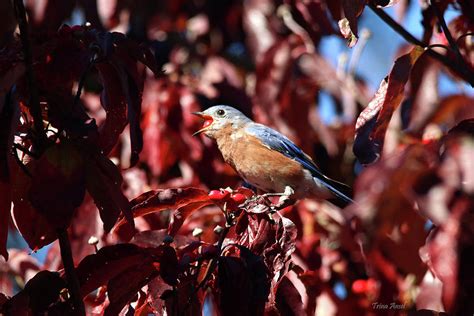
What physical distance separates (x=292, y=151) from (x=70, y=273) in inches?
91.6

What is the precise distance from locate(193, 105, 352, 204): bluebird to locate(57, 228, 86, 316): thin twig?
201cm

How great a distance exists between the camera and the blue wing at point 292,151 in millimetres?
4148

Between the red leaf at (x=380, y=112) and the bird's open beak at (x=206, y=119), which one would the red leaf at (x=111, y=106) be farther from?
the bird's open beak at (x=206, y=119)

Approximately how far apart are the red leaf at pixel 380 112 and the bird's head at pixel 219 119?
2.15 metres

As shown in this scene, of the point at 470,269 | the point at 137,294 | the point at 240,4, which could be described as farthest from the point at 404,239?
the point at 240,4

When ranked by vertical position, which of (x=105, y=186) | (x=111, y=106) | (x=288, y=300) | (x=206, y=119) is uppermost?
(x=111, y=106)

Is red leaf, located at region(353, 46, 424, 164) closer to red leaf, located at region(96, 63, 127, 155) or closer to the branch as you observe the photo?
the branch

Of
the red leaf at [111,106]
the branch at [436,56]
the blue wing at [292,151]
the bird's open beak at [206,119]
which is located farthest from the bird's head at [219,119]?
the red leaf at [111,106]

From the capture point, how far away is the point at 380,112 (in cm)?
217

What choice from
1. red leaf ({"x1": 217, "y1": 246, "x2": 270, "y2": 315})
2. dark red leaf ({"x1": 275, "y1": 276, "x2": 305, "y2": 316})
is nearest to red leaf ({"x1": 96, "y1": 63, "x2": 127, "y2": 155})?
red leaf ({"x1": 217, "y1": 246, "x2": 270, "y2": 315})

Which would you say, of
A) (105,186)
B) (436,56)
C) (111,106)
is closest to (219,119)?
(436,56)

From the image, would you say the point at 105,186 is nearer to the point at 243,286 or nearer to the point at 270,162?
the point at 243,286

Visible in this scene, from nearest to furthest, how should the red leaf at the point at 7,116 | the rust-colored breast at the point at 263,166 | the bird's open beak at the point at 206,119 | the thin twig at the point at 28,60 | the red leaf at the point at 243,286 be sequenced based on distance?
1. the red leaf at the point at 7,116
2. the thin twig at the point at 28,60
3. the red leaf at the point at 243,286
4. the rust-colored breast at the point at 263,166
5. the bird's open beak at the point at 206,119

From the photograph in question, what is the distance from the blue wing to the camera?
163 inches
